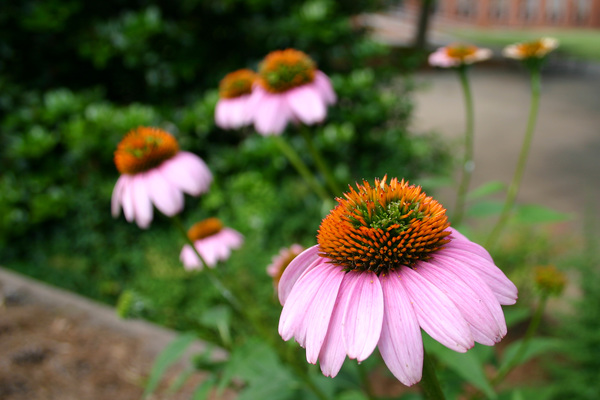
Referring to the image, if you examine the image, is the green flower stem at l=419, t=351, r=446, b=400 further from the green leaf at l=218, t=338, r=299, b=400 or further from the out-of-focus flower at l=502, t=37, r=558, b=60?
the out-of-focus flower at l=502, t=37, r=558, b=60

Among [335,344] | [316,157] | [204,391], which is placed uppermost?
[335,344]

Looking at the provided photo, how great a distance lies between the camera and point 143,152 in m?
0.87

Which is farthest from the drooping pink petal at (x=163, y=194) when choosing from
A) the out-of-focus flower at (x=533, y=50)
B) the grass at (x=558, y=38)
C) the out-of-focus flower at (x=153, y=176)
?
the grass at (x=558, y=38)

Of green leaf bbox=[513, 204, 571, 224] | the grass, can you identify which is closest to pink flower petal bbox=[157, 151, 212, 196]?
green leaf bbox=[513, 204, 571, 224]

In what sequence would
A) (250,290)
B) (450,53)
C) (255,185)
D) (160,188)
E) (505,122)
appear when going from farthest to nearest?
(505,122), (255,185), (250,290), (450,53), (160,188)

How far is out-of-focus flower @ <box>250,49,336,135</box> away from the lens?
3.42 ft

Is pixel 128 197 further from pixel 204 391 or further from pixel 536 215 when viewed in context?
pixel 536 215

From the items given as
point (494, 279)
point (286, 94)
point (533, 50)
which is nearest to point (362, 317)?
point (494, 279)

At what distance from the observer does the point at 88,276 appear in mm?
2520

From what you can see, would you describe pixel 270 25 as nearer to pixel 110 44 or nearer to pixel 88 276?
pixel 110 44

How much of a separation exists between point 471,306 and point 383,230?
11cm

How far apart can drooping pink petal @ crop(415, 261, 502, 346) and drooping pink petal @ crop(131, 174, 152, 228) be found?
1.69 feet

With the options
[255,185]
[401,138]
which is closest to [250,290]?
[255,185]

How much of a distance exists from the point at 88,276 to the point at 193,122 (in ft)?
3.28
